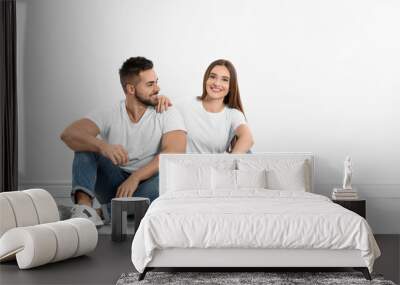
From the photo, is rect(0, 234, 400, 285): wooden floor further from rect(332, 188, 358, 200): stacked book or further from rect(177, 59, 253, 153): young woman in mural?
rect(177, 59, 253, 153): young woman in mural

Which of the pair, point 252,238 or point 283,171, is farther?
point 283,171

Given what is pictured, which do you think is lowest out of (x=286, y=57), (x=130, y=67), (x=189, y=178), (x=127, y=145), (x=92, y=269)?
(x=92, y=269)

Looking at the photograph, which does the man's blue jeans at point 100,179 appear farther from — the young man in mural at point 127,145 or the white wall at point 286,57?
the white wall at point 286,57

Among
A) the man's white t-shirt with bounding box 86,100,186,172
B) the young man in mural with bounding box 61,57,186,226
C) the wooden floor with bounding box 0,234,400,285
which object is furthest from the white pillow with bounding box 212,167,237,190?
the wooden floor with bounding box 0,234,400,285

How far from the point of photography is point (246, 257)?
200 inches

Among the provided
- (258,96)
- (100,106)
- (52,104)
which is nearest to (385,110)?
(258,96)

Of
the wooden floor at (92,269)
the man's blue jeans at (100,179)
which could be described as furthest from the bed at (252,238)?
the man's blue jeans at (100,179)

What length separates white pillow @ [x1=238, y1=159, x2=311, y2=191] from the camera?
270 inches

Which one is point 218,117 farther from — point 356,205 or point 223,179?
point 356,205

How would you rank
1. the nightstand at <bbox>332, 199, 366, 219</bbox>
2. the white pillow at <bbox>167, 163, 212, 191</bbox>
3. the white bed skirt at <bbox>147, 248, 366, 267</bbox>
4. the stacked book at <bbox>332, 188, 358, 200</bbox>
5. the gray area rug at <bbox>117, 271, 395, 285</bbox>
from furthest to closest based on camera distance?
the stacked book at <bbox>332, 188, 358, 200</bbox> < the nightstand at <bbox>332, 199, 366, 219</bbox> < the white pillow at <bbox>167, 163, 212, 191</bbox> < the white bed skirt at <bbox>147, 248, 366, 267</bbox> < the gray area rug at <bbox>117, 271, 395, 285</bbox>

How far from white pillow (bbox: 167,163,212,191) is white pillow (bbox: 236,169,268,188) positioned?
32 cm

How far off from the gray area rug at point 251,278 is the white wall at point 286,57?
2467mm

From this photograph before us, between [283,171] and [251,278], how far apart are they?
2.09 metres

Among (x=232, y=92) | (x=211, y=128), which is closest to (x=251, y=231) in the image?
(x=211, y=128)
